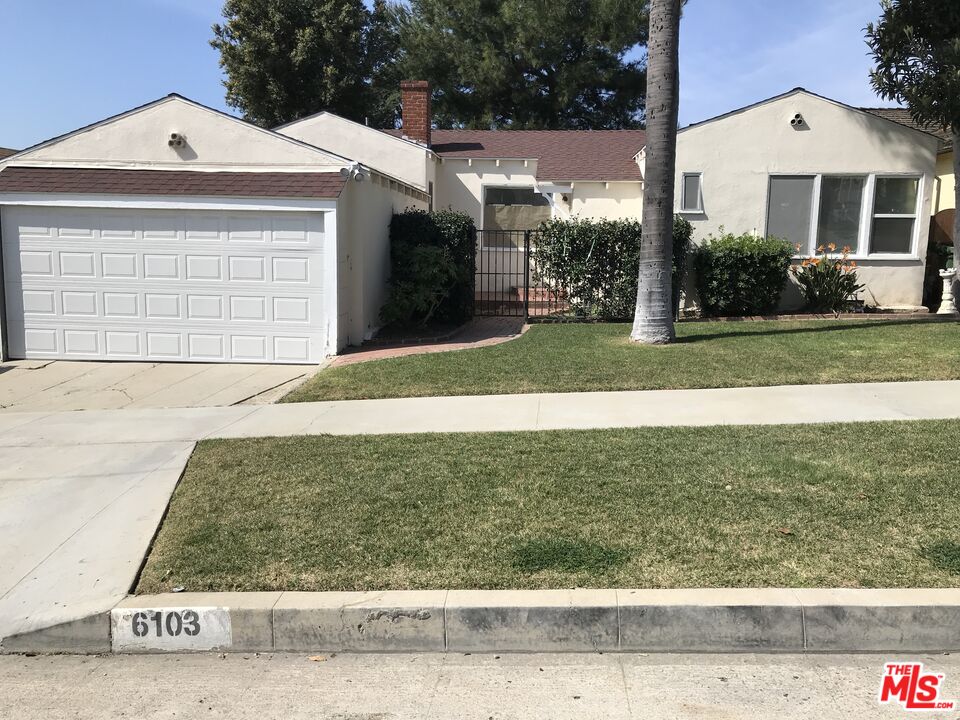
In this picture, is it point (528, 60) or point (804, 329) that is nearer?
point (804, 329)

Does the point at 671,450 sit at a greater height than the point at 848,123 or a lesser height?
lesser

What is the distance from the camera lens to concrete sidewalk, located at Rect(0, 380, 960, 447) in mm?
7340

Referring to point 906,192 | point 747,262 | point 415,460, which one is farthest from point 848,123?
point 415,460

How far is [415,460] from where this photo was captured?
625cm

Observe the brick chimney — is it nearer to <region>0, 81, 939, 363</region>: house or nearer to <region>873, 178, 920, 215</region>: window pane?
<region>0, 81, 939, 363</region>: house

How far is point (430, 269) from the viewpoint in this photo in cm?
1330

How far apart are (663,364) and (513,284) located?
8.61 meters

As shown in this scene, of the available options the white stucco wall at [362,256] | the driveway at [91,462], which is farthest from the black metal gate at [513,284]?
the driveway at [91,462]

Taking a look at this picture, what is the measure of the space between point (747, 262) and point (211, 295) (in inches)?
364

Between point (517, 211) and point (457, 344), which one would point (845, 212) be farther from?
point (457, 344)

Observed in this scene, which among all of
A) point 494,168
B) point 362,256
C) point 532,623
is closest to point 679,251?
point 362,256

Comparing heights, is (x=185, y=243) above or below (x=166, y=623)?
above

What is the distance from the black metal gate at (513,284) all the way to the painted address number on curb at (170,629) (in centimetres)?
1023

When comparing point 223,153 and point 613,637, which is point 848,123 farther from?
point 613,637
